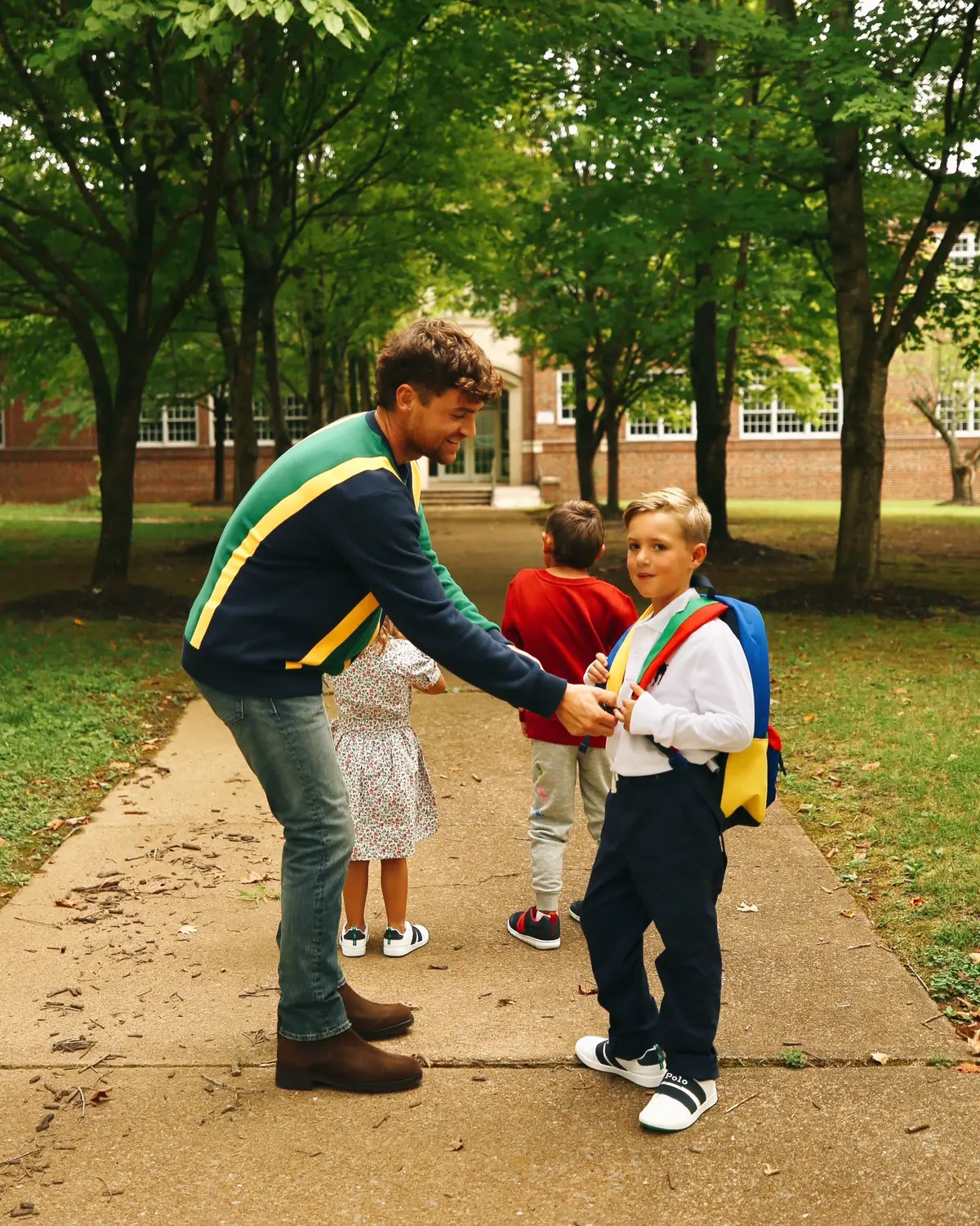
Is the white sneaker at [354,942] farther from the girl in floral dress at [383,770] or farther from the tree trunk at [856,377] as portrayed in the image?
the tree trunk at [856,377]

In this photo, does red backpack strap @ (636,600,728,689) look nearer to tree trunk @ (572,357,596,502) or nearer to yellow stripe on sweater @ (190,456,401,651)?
yellow stripe on sweater @ (190,456,401,651)

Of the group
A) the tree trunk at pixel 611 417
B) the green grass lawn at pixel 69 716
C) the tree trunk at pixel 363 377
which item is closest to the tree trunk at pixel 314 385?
the tree trunk at pixel 611 417

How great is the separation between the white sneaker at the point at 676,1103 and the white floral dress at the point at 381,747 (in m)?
1.42

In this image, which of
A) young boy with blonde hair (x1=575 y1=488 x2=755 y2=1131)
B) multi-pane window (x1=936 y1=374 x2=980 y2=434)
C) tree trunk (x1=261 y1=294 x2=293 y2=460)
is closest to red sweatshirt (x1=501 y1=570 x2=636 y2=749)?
young boy with blonde hair (x1=575 y1=488 x2=755 y2=1131)

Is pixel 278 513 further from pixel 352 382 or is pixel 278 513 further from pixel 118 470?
pixel 352 382

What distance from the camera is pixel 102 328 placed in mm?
17938

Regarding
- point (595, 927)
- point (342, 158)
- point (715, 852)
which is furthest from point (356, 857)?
point (342, 158)

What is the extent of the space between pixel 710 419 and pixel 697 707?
17.1m

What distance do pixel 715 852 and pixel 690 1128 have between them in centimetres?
69

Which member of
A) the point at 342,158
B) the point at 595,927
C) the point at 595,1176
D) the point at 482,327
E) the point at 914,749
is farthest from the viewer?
the point at 482,327

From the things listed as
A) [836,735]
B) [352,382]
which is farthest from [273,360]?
[352,382]

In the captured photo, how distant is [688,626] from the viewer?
3.36m

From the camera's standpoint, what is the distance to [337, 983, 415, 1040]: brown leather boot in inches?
153

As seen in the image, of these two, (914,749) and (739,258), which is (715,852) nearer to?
(914,749)
